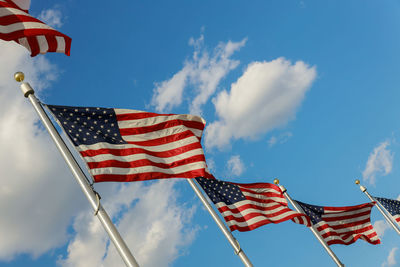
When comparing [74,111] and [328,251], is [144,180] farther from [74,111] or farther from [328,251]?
[328,251]

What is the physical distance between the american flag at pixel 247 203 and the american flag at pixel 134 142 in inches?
137

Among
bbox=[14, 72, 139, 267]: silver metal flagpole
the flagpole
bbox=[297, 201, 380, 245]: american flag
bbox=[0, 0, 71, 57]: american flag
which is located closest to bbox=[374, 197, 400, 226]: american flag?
bbox=[297, 201, 380, 245]: american flag

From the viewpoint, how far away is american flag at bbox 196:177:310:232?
16.6 metres

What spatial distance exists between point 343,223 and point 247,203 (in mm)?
9696

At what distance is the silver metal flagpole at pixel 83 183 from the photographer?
9.01m

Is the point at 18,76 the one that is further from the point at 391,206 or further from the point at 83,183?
the point at 391,206

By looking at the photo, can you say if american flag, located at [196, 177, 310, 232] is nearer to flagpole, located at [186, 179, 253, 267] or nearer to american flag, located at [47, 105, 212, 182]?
flagpole, located at [186, 179, 253, 267]

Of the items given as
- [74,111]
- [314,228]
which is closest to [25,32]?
[74,111]

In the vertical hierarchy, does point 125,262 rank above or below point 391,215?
above

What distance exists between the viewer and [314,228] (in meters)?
22.5

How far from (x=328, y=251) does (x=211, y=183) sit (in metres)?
9.46

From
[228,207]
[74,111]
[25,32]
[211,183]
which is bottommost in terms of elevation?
[228,207]

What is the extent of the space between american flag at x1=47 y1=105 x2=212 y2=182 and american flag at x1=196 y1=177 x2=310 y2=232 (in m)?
3.47

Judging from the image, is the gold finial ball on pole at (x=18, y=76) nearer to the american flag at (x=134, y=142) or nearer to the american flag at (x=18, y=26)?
the american flag at (x=18, y=26)
